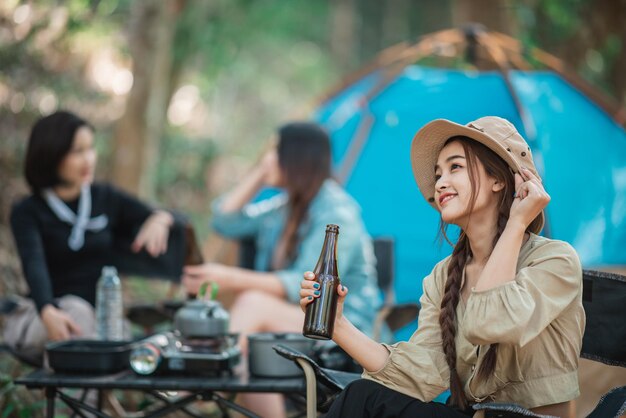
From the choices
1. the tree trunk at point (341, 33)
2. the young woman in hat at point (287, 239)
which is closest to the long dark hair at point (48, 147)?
the young woman in hat at point (287, 239)

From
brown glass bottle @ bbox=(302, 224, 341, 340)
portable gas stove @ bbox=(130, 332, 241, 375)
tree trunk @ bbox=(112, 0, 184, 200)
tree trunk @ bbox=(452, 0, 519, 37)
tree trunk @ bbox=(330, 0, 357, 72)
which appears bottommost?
portable gas stove @ bbox=(130, 332, 241, 375)

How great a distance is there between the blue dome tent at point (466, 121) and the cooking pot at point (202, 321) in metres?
1.73

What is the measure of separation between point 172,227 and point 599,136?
8.01 ft

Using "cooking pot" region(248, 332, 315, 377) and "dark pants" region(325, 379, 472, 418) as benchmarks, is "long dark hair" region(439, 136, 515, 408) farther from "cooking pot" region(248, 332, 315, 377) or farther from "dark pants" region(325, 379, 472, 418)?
"cooking pot" region(248, 332, 315, 377)

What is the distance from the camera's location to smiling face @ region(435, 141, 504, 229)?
202 cm

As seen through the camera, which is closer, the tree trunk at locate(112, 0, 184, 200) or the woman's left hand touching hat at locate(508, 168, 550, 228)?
the woman's left hand touching hat at locate(508, 168, 550, 228)

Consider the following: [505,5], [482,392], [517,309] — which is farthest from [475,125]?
[505,5]

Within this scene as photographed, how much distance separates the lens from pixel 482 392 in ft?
6.81

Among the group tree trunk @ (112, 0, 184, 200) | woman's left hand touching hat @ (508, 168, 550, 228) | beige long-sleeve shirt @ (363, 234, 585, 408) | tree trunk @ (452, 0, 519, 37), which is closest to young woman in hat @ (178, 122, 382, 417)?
beige long-sleeve shirt @ (363, 234, 585, 408)

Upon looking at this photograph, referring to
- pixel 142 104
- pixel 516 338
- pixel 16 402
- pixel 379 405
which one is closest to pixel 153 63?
pixel 142 104

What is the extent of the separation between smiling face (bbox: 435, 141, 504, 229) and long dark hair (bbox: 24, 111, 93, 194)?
190cm

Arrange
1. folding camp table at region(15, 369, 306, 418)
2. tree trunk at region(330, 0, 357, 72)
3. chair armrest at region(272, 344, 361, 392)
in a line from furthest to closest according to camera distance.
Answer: tree trunk at region(330, 0, 357, 72) < folding camp table at region(15, 369, 306, 418) < chair armrest at region(272, 344, 361, 392)

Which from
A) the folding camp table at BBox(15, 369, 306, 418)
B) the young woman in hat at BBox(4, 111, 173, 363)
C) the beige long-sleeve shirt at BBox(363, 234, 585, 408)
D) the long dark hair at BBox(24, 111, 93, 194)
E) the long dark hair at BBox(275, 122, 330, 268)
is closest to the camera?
the beige long-sleeve shirt at BBox(363, 234, 585, 408)

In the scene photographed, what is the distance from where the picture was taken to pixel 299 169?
11.7 feet
